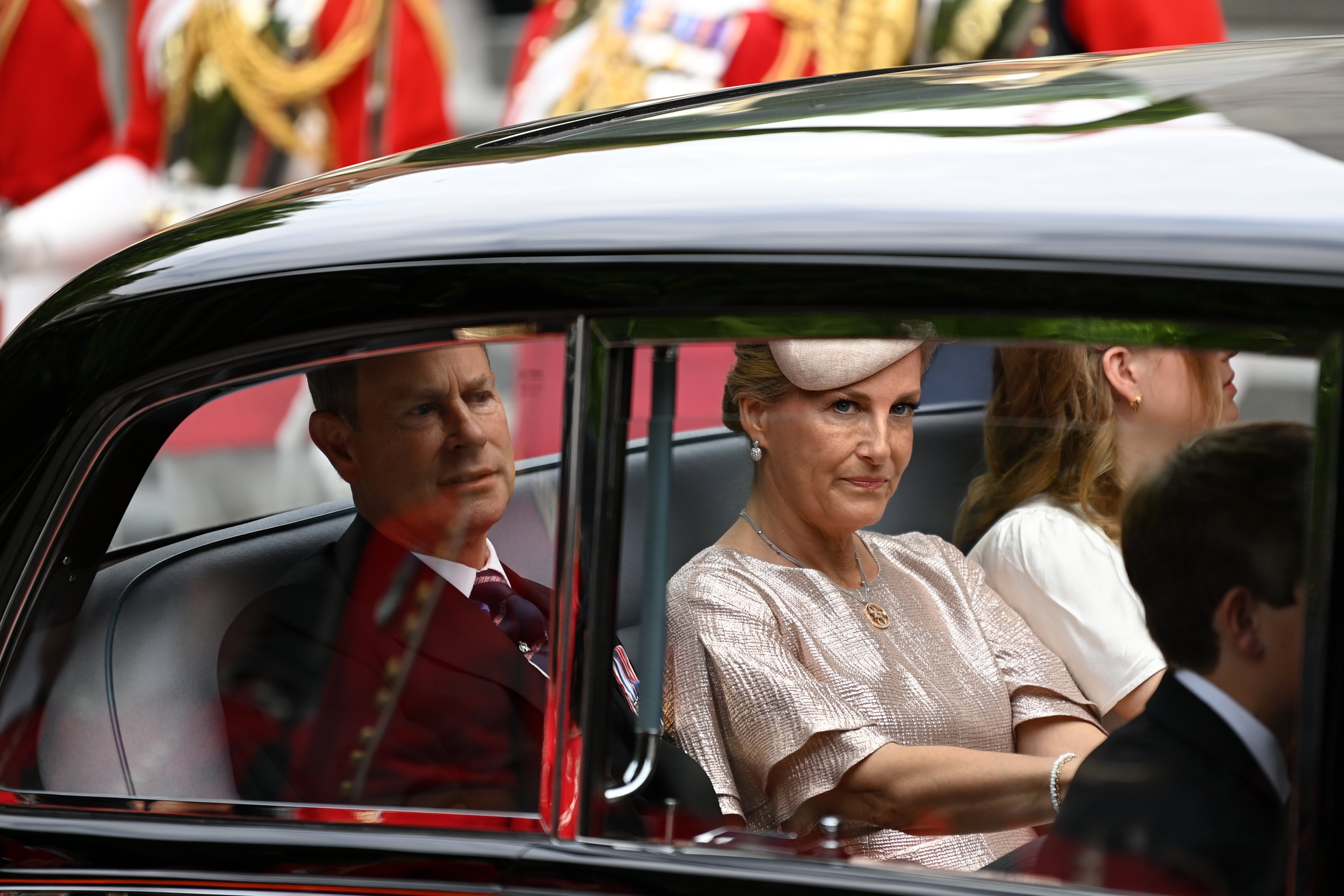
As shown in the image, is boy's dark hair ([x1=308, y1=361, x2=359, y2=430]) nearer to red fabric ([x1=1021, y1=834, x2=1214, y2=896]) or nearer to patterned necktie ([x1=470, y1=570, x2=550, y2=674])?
patterned necktie ([x1=470, y1=570, x2=550, y2=674])

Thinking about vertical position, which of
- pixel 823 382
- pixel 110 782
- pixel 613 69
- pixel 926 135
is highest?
pixel 613 69

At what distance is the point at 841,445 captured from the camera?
1239mm

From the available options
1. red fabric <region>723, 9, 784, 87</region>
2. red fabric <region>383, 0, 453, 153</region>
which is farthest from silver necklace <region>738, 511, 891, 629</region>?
red fabric <region>383, 0, 453, 153</region>

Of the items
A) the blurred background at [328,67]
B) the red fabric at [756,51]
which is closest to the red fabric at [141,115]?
the blurred background at [328,67]

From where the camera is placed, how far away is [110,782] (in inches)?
53.8

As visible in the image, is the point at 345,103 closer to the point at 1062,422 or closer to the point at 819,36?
the point at 819,36

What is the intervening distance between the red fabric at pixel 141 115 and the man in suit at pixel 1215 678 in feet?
16.5

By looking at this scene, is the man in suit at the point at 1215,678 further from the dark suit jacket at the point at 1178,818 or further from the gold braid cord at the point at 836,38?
the gold braid cord at the point at 836,38

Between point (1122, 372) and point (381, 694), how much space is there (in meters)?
0.71

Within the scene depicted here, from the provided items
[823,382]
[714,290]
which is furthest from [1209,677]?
[714,290]

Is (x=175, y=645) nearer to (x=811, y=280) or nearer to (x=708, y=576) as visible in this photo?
(x=708, y=576)

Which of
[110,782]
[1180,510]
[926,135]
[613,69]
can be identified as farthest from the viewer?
[613,69]

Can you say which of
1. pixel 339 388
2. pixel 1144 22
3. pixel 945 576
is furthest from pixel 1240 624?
pixel 1144 22

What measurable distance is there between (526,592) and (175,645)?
0.41 metres
